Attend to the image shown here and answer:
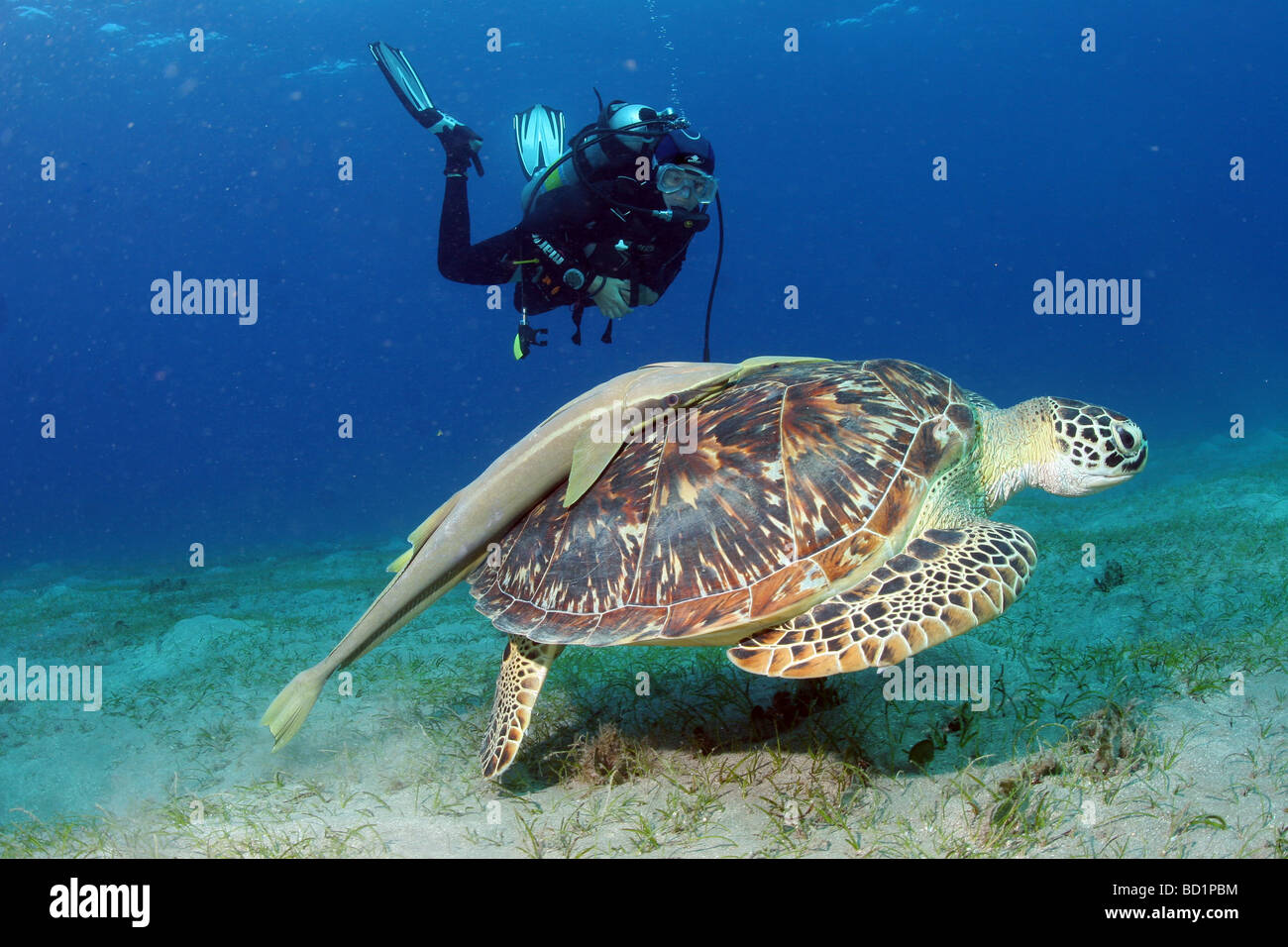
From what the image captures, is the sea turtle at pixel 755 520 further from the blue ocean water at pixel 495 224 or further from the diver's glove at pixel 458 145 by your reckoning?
the blue ocean water at pixel 495 224

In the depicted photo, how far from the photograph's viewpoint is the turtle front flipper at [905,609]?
2303mm

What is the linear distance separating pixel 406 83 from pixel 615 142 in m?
4.08

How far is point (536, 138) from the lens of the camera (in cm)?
989

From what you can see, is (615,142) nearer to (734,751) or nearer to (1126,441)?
(1126,441)

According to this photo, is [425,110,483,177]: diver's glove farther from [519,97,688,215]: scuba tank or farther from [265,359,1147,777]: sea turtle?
[265,359,1147,777]: sea turtle

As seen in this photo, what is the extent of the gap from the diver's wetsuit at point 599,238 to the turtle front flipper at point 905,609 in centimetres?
512

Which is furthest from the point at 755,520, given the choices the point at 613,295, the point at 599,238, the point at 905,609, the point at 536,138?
the point at 536,138

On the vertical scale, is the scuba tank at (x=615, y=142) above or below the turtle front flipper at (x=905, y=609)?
above

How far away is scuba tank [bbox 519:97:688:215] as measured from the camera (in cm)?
686

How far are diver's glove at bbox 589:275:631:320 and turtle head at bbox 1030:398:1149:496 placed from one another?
16.1 feet

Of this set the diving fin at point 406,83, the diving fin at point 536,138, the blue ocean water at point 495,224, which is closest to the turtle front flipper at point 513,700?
the diving fin at point 406,83

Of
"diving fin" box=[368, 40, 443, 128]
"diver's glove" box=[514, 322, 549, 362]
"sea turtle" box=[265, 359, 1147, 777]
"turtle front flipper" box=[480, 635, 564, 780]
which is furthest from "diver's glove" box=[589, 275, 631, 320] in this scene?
"turtle front flipper" box=[480, 635, 564, 780]

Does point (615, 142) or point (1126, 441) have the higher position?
point (615, 142)

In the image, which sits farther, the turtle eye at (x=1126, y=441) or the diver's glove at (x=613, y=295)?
the diver's glove at (x=613, y=295)
